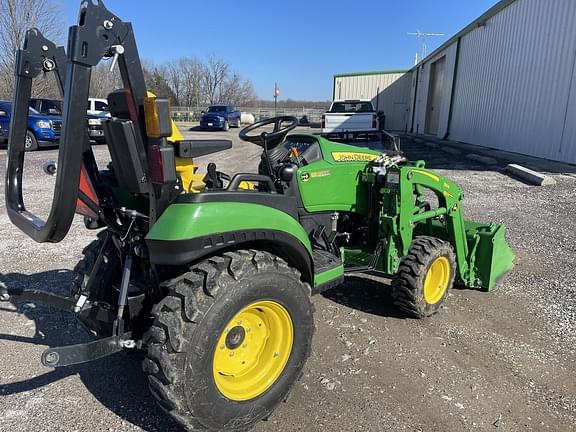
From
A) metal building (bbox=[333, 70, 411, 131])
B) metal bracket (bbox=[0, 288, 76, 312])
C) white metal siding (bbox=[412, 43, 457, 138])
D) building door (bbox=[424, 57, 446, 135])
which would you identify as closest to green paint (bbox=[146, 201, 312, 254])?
metal bracket (bbox=[0, 288, 76, 312])

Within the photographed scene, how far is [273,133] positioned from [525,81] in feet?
44.2

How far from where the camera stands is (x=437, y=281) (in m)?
3.89

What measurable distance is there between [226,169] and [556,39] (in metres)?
9.80

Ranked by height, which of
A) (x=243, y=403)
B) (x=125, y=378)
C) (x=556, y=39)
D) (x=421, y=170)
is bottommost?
(x=125, y=378)

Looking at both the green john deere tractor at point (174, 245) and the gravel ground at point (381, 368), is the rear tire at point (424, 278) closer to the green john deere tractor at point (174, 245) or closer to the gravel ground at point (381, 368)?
the gravel ground at point (381, 368)

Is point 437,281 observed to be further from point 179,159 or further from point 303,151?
point 179,159

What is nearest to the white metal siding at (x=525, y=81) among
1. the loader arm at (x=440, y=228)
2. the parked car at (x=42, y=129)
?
the loader arm at (x=440, y=228)

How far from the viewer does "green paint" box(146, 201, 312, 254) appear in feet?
6.75

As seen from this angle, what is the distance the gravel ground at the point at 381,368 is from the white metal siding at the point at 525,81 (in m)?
Answer: 8.91

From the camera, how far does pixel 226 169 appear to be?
12398mm

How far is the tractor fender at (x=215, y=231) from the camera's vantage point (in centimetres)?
206

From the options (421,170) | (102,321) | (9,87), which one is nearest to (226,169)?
(421,170)

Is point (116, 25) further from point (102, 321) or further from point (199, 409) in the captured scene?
point (199, 409)

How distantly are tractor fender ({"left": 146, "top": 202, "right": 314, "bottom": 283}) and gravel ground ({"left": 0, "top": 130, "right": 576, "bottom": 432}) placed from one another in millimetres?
992
